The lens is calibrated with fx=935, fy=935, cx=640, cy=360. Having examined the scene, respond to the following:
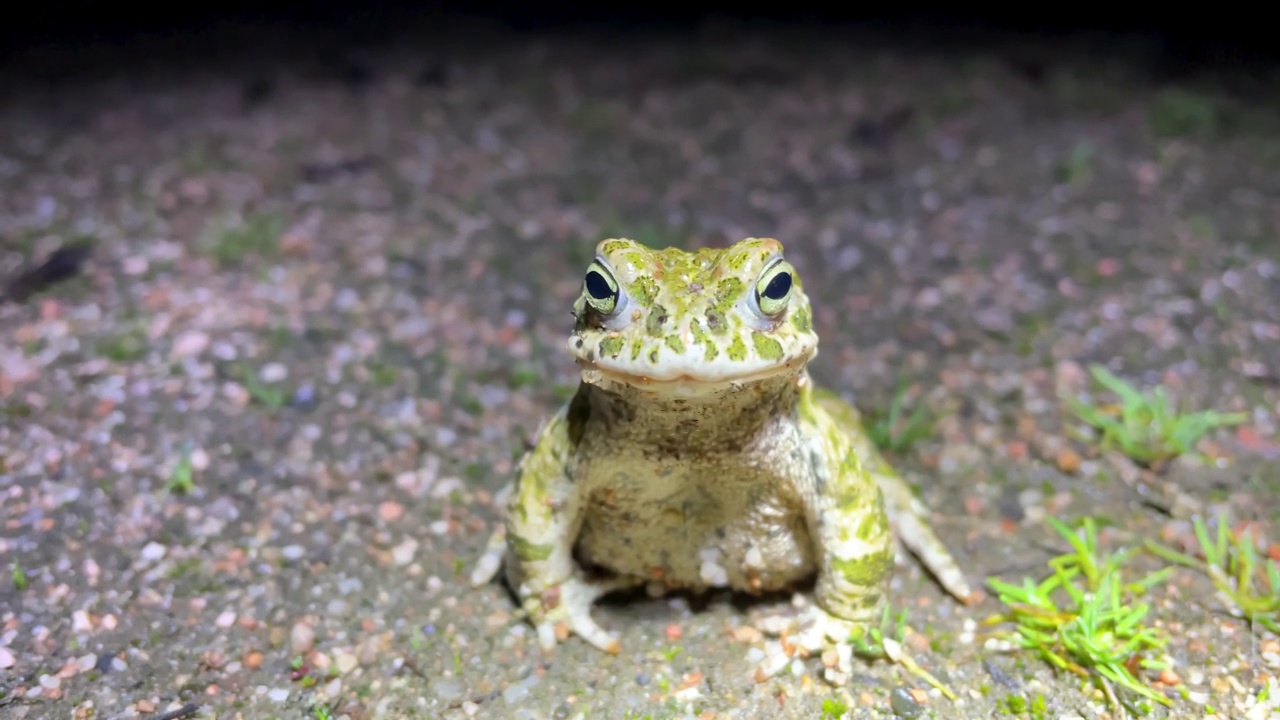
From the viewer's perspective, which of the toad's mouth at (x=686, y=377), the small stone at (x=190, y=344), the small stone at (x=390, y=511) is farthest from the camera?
the small stone at (x=190, y=344)

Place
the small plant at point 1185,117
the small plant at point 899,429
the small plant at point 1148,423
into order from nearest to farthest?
the small plant at point 1148,423 → the small plant at point 899,429 → the small plant at point 1185,117

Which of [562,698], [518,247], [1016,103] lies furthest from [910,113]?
[562,698]

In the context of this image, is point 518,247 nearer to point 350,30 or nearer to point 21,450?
point 21,450

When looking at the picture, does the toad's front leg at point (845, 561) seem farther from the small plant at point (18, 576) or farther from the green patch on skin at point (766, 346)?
the small plant at point (18, 576)

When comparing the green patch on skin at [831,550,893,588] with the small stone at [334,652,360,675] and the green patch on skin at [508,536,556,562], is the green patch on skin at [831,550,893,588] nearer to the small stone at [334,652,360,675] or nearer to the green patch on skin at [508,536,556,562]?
the green patch on skin at [508,536,556,562]

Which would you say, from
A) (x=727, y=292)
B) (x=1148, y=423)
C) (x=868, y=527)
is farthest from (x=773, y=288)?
(x=1148, y=423)

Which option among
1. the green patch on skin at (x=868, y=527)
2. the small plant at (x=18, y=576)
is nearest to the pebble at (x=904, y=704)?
the green patch on skin at (x=868, y=527)

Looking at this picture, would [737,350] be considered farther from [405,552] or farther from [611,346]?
[405,552]
